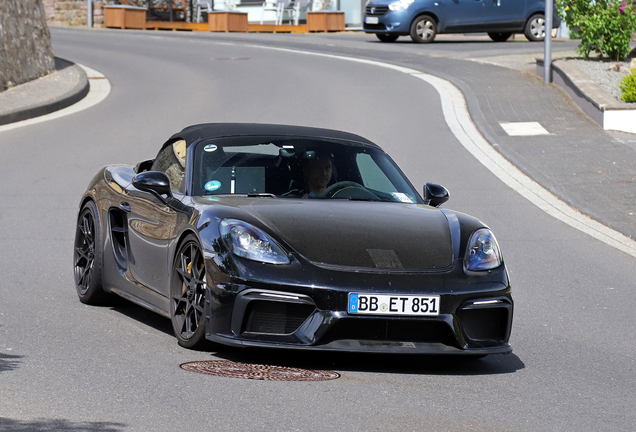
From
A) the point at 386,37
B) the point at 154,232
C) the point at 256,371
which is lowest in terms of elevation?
the point at 256,371

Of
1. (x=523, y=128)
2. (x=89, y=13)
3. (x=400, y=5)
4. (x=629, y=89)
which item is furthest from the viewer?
(x=89, y=13)

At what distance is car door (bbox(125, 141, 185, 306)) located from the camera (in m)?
6.41

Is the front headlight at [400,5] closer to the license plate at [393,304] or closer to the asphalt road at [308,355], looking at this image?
the asphalt road at [308,355]

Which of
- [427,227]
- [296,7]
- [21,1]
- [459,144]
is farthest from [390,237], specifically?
[296,7]

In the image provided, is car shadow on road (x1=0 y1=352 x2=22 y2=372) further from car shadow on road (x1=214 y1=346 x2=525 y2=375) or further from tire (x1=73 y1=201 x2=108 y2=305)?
tire (x1=73 y1=201 x2=108 y2=305)

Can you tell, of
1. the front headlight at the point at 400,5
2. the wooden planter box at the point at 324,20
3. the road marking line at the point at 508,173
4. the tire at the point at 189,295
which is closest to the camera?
the tire at the point at 189,295

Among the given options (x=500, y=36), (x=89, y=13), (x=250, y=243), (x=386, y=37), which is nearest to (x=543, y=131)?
(x=250, y=243)

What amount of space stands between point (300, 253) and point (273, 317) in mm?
370

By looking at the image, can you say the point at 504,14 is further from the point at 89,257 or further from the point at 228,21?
the point at 89,257

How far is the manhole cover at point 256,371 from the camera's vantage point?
17.9ft

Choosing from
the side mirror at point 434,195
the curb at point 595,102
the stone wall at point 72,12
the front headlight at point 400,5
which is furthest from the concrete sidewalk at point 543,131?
the stone wall at point 72,12

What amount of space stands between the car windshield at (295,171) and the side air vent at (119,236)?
2.58 ft

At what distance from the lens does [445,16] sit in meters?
31.3

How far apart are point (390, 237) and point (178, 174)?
66.9 inches
